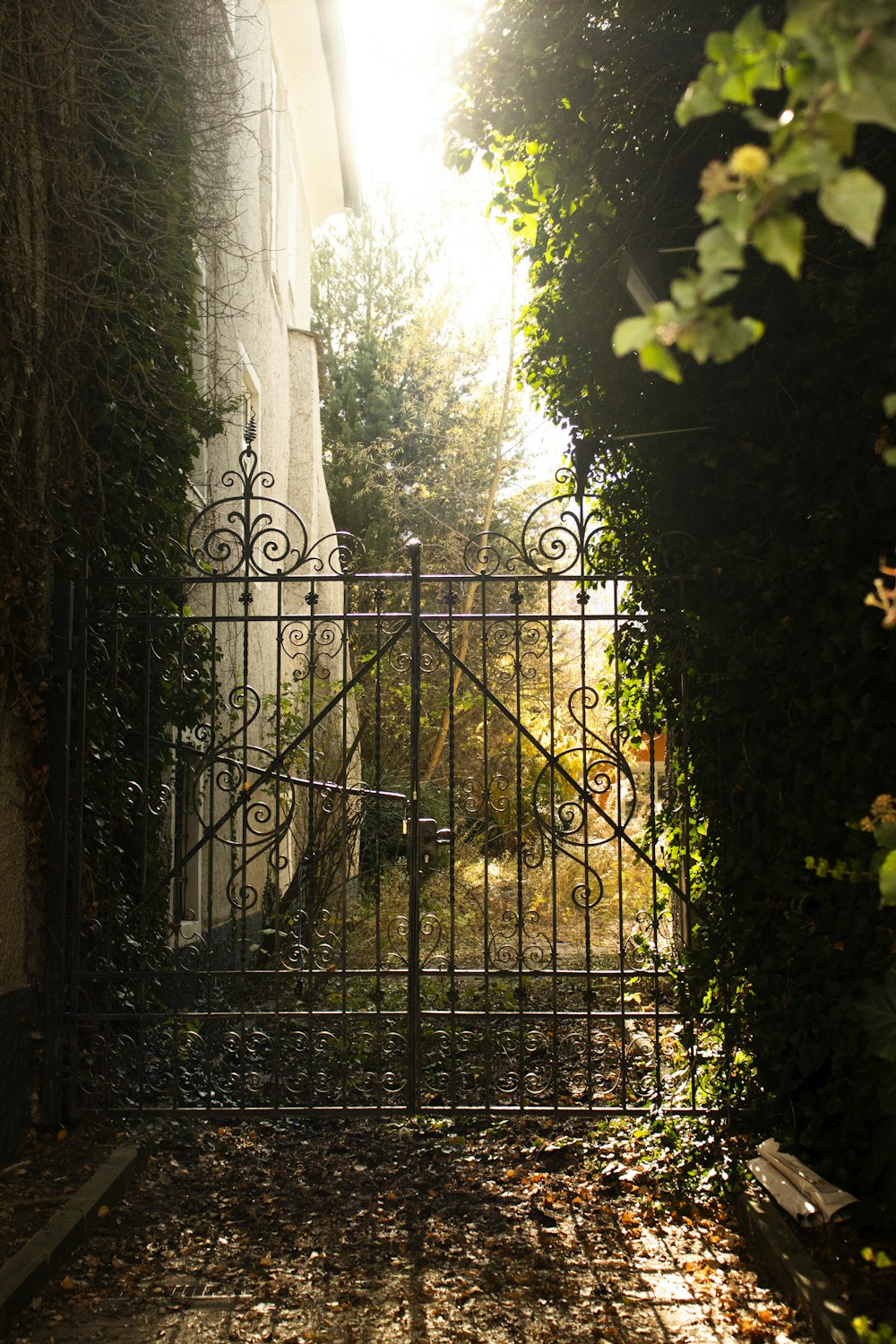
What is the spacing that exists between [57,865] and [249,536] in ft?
5.95

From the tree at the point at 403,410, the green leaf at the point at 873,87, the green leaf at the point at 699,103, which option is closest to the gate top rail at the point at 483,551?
the green leaf at the point at 699,103

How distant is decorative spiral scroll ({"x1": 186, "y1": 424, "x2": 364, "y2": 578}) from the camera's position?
18.4ft

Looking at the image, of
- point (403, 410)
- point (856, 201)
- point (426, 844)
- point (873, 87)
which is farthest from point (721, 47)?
point (403, 410)

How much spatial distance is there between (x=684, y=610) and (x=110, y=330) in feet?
10.4

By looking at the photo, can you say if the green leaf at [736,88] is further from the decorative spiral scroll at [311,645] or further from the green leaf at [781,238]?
the decorative spiral scroll at [311,645]

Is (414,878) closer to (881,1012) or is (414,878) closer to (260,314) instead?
(881,1012)

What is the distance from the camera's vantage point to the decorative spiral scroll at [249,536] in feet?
18.4

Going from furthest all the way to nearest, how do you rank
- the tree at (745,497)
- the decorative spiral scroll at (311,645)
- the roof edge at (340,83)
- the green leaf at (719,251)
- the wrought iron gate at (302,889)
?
the roof edge at (340,83) < the decorative spiral scroll at (311,645) < the wrought iron gate at (302,889) < the tree at (745,497) < the green leaf at (719,251)

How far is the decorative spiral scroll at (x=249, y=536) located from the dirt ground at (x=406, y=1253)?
2722mm

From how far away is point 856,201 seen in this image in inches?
46.7

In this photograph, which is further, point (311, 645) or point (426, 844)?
point (426, 844)

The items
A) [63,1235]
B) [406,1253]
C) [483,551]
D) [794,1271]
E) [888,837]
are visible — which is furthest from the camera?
[483,551]

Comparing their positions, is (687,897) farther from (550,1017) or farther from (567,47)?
(567,47)

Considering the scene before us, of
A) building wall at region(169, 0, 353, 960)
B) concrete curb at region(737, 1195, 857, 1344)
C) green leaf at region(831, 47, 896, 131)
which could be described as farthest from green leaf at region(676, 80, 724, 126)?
building wall at region(169, 0, 353, 960)
